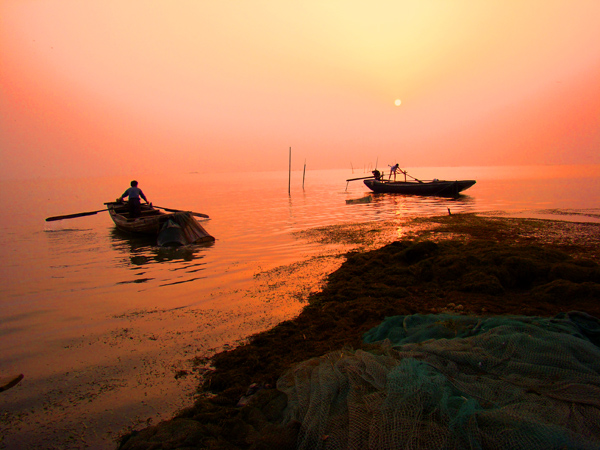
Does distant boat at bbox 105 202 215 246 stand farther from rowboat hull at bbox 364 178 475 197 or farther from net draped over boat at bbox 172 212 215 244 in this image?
rowboat hull at bbox 364 178 475 197

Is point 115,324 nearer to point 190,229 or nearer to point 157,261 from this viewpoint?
point 157,261

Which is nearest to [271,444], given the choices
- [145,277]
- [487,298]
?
[487,298]

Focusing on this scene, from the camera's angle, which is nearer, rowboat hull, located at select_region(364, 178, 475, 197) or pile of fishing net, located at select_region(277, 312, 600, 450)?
pile of fishing net, located at select_region(277, 312, 600, 450)

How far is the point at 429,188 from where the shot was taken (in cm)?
3083

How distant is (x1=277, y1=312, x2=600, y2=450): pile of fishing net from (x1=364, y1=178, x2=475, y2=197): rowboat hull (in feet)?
93.2

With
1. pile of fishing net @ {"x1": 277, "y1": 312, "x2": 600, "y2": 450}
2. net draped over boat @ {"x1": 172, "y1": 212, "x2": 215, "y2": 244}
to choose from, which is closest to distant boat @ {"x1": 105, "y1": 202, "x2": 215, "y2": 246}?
net draped over boat @ {"x1": 172, "y1": 212, "x2": 215, "y2": 244}

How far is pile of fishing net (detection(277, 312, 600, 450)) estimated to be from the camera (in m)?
2.10

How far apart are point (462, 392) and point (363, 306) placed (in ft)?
9.94

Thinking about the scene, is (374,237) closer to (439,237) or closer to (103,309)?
(439,237)

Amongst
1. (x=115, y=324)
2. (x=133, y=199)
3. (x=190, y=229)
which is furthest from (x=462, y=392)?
(x=133, y=199)

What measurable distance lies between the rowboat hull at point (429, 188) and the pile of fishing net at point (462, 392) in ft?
93.2

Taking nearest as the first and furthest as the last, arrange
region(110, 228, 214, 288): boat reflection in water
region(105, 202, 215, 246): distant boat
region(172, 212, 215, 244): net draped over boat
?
region(110, 228, 214, 288): boat reflection in water
region(105, 202, 215, 246): distant boat
region(172, 212, 215, 244): net draped over boat

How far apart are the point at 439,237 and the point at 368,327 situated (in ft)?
26.0

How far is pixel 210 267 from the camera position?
9.45 m
